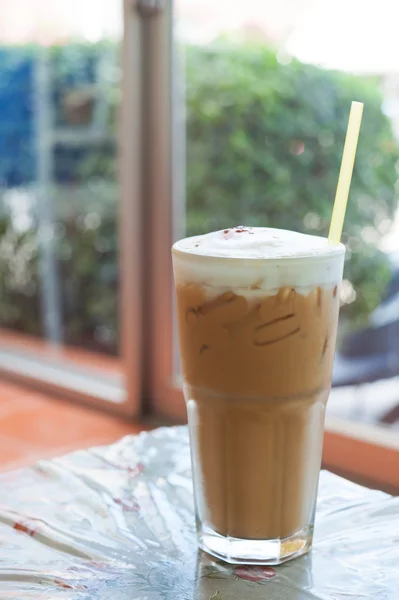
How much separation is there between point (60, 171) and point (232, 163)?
83 cm

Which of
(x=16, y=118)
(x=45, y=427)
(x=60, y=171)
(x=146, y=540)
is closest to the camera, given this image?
(x=146, y=540)

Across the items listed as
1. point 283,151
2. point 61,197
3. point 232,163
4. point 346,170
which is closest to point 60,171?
point 61,197

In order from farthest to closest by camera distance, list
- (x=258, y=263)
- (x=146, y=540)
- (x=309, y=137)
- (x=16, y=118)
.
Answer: (x=16, y=118)
(x=309, y=137)
(x=146, y=540)
(x=258, y=263)

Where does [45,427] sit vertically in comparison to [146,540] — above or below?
below

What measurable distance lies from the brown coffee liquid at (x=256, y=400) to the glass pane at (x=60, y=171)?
6.41ft

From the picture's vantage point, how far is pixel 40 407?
99.3 inches

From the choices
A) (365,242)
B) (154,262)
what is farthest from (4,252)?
(365,242)

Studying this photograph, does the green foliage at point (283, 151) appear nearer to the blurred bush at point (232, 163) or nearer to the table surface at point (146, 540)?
the blurred bush at point (232, 163)

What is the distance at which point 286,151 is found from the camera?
7.47 feet

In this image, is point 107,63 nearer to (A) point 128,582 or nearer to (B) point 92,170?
(B) point 92,170

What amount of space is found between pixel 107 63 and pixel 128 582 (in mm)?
2179

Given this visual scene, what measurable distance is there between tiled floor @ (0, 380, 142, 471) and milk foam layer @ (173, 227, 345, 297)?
131 centimetres

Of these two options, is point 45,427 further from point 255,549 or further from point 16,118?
point 255,549

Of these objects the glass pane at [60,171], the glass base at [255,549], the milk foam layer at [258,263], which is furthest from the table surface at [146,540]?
the glass pane at [60,171]
